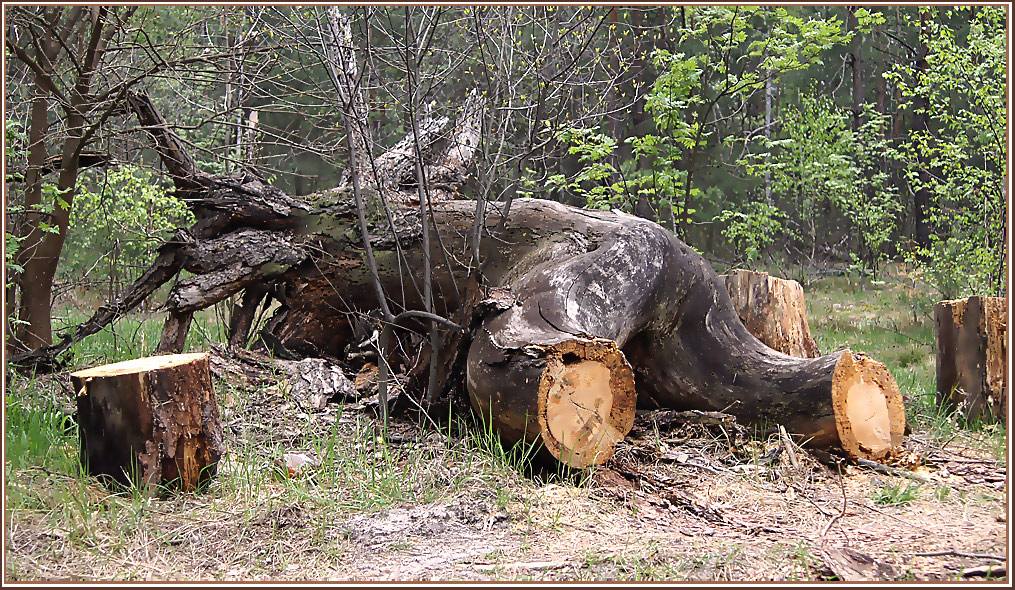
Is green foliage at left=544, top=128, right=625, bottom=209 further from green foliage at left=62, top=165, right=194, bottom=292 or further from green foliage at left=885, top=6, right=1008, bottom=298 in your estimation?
green foliage at left=62, top=165, right=194, bottom=292

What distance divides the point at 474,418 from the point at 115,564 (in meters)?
1.69

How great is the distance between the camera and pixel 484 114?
13.1ft

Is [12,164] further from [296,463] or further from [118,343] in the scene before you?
[296,463]

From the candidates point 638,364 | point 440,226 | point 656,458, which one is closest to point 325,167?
point 440,226

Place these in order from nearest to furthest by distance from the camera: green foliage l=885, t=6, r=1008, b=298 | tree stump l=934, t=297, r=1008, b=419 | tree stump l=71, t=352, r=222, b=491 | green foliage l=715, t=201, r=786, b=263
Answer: tree stump l=71, t=352, r=222, b=491 → tree stump l=934, t=297, r=1008, b=419 → green foliage l=885, t=6, r=1008, b=298 → green foliage l=715, t=201, r=786, b=263

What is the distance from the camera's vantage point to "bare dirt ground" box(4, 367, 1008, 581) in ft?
8.02

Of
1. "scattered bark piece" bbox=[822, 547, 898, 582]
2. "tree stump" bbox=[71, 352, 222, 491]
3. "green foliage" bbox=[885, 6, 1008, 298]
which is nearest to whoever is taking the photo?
"scattered bark piece" bbox=[822, 547, 898, 582]

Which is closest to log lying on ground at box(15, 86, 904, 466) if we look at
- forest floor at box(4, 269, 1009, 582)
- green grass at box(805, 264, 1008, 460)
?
forest floor at box(4, 269, 1009, 582)

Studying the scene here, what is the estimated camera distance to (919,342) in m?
6.93

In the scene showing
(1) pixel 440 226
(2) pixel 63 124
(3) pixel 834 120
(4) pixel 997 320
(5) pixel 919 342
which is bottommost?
(5) pixel 919 342

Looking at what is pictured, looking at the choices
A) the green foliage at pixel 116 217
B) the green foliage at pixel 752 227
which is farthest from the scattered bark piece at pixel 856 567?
the green foliage at pixel 752 227

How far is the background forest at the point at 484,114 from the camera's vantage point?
407 centimetres

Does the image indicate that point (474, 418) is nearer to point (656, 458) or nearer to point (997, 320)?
point (656, 458)

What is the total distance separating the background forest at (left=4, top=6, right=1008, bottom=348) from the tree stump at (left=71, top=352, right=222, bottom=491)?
1.12 meters
